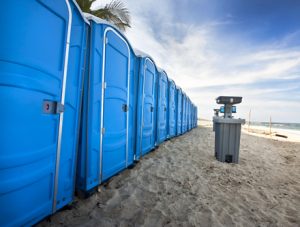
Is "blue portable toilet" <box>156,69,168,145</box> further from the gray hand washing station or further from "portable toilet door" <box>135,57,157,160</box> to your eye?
the gray hand washing station

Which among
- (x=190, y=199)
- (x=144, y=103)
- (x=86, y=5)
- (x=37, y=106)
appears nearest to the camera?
(x=37, y=106)

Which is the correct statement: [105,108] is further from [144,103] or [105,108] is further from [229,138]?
[229,138]

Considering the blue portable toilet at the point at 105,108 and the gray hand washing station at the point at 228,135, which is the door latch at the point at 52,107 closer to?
the blue portable toilet at the point at 105,108

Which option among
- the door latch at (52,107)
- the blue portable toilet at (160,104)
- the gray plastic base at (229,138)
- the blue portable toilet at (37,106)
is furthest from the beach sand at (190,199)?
the blue portable toilet at (160,104)

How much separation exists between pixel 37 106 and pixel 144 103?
2.88m

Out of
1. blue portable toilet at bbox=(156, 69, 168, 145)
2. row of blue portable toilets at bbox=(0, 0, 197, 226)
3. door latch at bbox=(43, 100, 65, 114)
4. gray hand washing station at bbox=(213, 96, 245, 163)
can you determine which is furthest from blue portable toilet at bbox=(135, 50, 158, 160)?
door latch at bbox=(43, 100, 65, 114)

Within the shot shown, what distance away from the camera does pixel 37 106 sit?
5.14ft

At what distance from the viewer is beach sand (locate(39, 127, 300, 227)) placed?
1.93m

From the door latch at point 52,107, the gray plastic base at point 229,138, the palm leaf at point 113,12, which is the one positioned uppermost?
the palm leaf at point 113,12

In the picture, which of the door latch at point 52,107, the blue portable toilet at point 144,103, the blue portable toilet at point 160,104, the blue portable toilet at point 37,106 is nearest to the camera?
the blue portable toilet at point 37,106

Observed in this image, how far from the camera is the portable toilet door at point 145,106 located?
3998 mm

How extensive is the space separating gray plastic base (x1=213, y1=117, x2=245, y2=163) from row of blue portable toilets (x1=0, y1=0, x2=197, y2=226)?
8.03 feet

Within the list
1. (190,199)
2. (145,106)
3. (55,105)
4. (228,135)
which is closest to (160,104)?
(145,106)

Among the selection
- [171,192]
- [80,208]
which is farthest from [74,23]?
[171,192]
